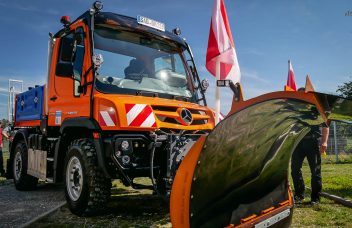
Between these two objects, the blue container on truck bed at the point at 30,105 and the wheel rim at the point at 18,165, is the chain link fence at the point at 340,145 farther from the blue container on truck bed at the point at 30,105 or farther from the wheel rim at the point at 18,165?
the wheel rim at the point at 18,165

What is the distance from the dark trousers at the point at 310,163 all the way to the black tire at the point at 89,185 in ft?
10.6

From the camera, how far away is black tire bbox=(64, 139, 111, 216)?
477 cm

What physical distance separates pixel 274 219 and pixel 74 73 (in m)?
3.56

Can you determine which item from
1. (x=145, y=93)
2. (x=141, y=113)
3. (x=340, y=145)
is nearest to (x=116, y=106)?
(x=141, y=113)

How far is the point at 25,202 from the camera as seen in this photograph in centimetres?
647

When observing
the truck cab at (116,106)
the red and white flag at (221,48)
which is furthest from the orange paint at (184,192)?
the red and white flag at (221,48)

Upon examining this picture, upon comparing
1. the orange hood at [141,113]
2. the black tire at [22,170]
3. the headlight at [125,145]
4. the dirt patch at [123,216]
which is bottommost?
the dirt patch at [123,216]

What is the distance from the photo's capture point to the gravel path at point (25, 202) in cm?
516

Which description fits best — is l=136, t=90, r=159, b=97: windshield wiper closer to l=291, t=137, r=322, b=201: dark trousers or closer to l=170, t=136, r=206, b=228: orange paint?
l=170, t=136, r=206, b=228: orange paint

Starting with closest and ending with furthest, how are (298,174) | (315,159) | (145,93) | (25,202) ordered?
1. (145,93)
2. (315,159)
3. (298,174)
4. (25,202)

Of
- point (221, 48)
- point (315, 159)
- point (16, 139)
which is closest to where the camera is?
point (315, 159)

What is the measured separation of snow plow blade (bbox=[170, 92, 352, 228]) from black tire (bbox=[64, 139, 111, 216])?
2.17m

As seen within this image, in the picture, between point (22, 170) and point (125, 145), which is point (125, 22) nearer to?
point (125, 145)

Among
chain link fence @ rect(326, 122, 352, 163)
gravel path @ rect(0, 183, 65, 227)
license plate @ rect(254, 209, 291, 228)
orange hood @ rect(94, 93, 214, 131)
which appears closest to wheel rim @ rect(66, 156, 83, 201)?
gravel path @ rect(0, 183, 65, 227)
